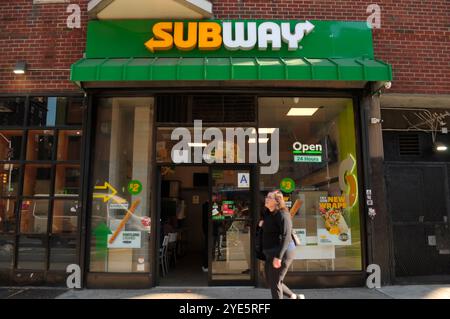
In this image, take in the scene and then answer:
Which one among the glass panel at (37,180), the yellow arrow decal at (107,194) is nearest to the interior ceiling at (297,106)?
the yellow arrow decal at (107,194)

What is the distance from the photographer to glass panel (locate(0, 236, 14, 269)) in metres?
7.65

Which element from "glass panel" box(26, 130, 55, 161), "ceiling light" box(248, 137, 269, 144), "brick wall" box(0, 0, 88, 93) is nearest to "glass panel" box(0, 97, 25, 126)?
"brick wall" box(0, 0, 88, 93)

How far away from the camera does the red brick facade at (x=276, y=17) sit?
26.3 feet

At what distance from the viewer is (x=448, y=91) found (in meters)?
8.07

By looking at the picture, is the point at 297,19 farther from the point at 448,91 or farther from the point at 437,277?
the point at 437,277

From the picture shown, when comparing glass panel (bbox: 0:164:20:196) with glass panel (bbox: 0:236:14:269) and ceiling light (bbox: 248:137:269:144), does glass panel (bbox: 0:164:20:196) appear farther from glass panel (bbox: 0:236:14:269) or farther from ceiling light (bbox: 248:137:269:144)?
ceiling light (bbox: 248:137:269:144)

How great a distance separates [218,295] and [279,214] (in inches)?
85.8

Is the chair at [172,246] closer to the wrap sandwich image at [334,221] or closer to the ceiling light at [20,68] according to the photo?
the wrap sandwich image at [334,221]

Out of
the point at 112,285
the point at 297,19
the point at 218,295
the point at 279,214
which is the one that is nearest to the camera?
the point at 279,214

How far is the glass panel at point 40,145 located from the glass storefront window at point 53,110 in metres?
0.20

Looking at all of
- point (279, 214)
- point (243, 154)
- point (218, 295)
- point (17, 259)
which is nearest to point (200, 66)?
point (243, 154)

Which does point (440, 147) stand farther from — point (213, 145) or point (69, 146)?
point (69, 146)

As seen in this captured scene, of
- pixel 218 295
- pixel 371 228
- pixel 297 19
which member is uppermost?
pixel 297 19

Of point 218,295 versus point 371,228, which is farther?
point 371,228
